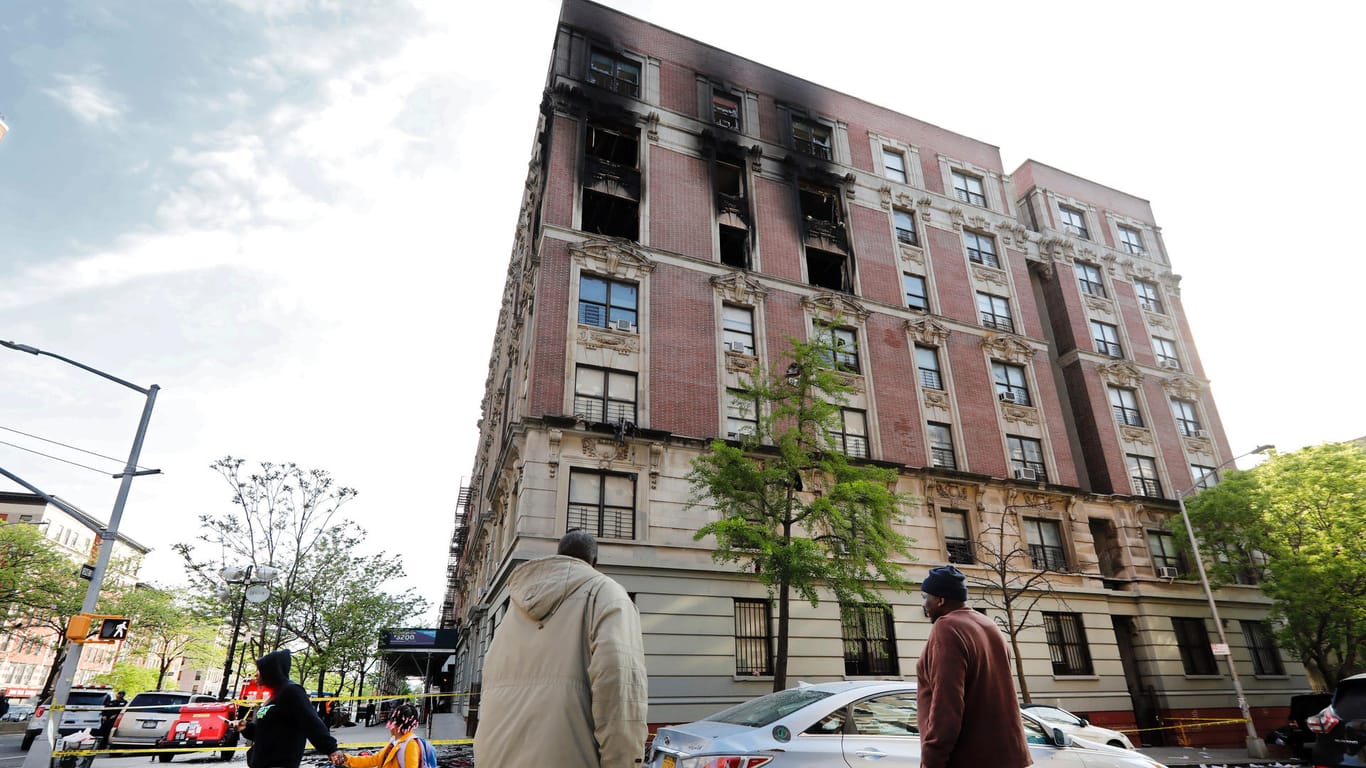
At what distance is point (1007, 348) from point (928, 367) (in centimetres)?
419

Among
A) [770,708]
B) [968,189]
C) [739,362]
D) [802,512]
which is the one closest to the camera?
[770,708]

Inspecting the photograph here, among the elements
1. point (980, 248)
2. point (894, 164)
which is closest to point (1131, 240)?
point (980, 248)

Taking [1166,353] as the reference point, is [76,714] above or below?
below

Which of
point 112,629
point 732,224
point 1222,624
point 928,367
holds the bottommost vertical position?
point 112,629

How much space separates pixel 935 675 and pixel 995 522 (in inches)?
894

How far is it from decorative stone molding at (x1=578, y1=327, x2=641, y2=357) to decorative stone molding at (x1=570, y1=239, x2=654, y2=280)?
7.27 ft

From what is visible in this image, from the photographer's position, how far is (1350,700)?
7.30 metres

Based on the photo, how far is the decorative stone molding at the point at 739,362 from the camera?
23.1 m

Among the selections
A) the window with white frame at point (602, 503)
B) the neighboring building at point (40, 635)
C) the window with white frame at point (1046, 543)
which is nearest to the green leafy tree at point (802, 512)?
the window with white frame at point (602, 503)

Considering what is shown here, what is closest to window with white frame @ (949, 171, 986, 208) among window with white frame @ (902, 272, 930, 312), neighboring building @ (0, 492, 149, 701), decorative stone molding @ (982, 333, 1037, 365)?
window with white frame @ (902, 272, 930, 312)

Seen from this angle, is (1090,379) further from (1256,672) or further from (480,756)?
(480,756)

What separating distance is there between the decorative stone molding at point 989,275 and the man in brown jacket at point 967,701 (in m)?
29.0

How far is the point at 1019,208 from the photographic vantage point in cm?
3522

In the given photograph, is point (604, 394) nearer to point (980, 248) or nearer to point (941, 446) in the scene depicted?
point (941, 446)
